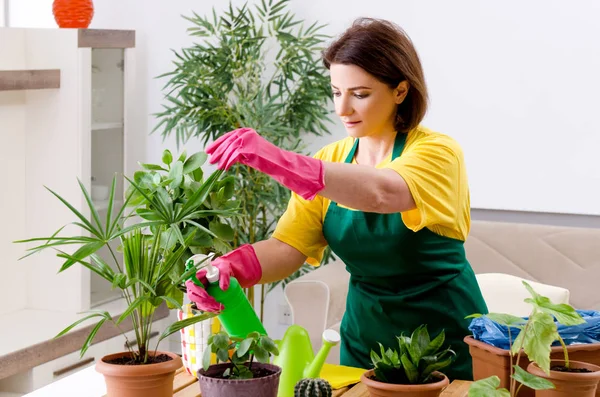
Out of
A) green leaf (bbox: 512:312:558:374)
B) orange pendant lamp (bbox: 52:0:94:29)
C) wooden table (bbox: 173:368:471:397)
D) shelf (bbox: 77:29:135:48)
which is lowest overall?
wooden table (bbox: 173:368:471:397)

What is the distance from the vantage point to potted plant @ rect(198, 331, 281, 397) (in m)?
1.45

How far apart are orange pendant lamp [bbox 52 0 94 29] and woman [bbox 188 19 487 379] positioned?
2.16 m

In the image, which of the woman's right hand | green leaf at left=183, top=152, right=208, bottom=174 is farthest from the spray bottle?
green leaf at left=183, top=152, right=208, bottom=174

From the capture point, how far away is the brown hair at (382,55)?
196 centimetres

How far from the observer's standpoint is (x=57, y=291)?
4.08 metres

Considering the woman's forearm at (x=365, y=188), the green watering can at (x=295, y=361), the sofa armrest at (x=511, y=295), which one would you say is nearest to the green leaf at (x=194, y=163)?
the woman's forearm at (x=365, y=188)

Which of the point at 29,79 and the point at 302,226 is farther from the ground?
the point at 29,79

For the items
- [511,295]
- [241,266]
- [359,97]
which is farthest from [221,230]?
[511,295]

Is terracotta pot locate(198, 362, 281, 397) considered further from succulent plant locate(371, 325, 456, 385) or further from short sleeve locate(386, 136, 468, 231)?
short sleeve locate(386, 136, 468, 231)

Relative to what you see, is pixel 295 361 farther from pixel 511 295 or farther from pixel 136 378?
pixel 511 295

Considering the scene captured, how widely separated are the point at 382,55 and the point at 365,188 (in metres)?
0.37

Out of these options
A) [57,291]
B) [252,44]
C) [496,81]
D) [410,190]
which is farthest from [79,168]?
[410,190]

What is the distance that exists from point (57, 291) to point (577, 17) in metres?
2.57

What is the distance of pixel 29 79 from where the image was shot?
148 inches
